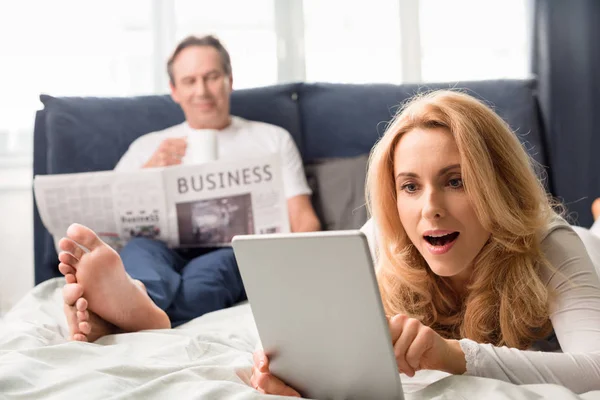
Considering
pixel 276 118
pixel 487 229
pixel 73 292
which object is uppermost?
pixel 276 118

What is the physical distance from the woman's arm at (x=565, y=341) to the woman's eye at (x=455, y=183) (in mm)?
166

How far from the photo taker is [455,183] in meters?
1.08

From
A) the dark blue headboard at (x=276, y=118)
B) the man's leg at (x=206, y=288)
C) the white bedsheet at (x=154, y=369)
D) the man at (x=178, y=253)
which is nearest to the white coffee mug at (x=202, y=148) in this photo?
the man at (x=178, y=253)

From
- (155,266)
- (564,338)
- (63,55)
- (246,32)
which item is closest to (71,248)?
(155,266)

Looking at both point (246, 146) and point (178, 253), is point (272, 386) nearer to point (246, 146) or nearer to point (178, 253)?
point (178, 253)

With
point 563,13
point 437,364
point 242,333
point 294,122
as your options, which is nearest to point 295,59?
point 294,122

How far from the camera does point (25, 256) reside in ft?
9.36

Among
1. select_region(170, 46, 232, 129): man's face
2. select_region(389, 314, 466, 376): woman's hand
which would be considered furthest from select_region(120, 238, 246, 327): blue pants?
select_region(389, 314, 466, 376): woman's hand

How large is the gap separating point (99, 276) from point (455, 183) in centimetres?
62

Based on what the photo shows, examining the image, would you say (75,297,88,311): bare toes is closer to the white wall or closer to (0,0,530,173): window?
the white wall

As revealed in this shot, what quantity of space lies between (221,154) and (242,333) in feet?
3.08

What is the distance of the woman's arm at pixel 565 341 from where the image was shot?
94cm

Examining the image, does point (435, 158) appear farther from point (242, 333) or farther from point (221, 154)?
point (221, 154)

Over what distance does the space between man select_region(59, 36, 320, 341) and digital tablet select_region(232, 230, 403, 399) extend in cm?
50
